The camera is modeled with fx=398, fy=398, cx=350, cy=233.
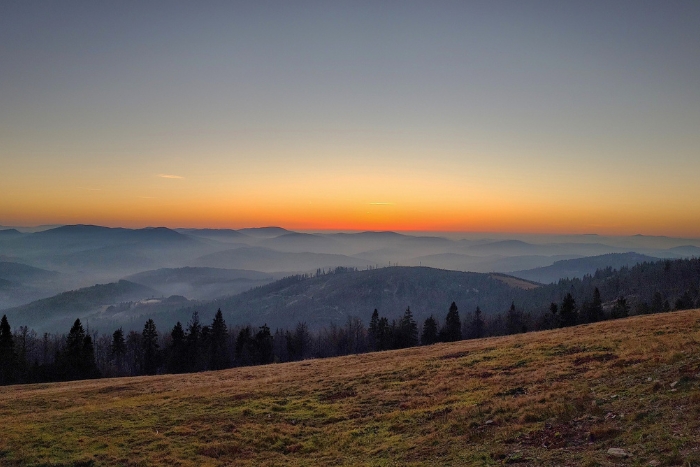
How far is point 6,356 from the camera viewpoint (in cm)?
7688

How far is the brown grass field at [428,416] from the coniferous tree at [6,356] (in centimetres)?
5139

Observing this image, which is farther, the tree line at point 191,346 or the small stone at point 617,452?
the tree line at point 191,346

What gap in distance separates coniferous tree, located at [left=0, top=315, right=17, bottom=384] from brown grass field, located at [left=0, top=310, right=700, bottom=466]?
5139cm

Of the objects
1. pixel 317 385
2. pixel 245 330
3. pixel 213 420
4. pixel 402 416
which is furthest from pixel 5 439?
pixel 245 330

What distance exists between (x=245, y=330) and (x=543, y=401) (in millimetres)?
93634

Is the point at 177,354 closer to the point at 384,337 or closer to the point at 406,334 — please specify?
the point at 384,337

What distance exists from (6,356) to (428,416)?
8963 centimetres

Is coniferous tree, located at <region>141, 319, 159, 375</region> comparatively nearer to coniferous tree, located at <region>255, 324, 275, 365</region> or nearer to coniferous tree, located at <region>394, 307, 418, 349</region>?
coniferous tree, located at <region>255, 324, 275, 365</region>

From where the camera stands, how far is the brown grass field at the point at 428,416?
1656 centimetres

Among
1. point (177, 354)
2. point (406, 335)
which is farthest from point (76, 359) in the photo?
point (406, 335)

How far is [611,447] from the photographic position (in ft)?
48.9

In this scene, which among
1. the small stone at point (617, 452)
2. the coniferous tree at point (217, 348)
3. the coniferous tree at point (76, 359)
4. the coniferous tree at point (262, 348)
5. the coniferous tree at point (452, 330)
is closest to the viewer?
the small stone at point (617, 452)

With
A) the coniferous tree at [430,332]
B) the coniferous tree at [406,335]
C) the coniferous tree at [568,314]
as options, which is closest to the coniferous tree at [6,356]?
the coniferous tree at [406,335]

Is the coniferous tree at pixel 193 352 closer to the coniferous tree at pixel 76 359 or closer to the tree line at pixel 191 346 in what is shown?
the tree line at pixel 191 346
